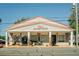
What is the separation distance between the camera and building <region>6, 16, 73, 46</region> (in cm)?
444

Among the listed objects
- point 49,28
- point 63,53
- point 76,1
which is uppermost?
point 76,1

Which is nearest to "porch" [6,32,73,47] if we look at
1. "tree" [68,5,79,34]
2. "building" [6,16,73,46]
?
"building" [6,16,73,46]

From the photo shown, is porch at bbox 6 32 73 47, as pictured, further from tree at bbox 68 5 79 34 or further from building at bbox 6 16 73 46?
tree at bbox 68 5 79 34

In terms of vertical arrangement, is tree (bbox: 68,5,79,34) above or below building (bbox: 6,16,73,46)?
above

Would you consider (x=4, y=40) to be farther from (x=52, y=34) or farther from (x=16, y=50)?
(x=52, y=34)

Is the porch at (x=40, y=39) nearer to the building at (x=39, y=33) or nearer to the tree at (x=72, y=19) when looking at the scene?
the building at (x=39, y=33)

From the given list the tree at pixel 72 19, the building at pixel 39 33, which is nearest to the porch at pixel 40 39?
the building at pixel 39 33

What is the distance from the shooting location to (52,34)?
4453 mm

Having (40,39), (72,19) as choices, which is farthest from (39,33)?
(72,19)

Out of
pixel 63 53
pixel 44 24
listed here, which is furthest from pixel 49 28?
pixel 63 53

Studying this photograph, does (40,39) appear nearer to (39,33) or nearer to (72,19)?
(39,33)

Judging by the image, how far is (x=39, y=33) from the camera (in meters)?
4.52

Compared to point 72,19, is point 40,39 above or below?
below

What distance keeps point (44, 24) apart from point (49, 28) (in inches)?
4.9
